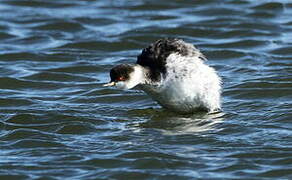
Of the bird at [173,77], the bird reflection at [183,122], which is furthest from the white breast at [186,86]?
the bird reflection at [183,122]

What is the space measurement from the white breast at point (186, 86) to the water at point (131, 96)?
28cm

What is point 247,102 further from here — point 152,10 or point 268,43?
point 152,10

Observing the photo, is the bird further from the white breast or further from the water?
the water

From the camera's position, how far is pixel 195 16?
68.9 ft

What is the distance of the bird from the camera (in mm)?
12547

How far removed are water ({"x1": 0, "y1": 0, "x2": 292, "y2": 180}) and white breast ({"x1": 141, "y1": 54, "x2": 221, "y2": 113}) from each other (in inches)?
11.2

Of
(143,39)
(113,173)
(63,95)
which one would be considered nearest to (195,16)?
(143,39)

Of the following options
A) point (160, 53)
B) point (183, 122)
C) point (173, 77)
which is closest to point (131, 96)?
point (183, 122)

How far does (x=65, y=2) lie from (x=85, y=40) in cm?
393

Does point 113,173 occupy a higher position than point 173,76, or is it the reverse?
point 173,76

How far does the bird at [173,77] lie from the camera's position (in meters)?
12.5

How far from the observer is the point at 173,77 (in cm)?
1255

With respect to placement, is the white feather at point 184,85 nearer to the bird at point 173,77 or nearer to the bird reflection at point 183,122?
the bird at point 173,77

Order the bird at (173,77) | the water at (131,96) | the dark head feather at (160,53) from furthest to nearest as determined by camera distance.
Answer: the dark head feather at (160,53)
the bird at (173,77)
the water at (131,96)
